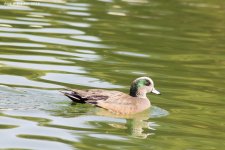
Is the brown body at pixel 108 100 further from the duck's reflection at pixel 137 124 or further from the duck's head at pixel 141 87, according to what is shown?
the duck's head at pixel 141 87

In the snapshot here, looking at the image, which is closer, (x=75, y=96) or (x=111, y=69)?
(x=75, y=96)

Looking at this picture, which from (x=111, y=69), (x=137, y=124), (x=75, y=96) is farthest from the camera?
(x=111, y=69)

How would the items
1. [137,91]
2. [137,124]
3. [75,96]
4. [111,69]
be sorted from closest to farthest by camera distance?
[137,124], [75,96], [137,91], [111,69]

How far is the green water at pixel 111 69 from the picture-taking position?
32.3 feet

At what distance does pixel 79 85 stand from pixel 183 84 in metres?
1.67

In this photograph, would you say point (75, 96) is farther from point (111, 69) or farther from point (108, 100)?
point (111, 69)

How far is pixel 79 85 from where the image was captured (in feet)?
40.9

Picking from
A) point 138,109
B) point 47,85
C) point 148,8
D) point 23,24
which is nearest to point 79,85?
point 47,85

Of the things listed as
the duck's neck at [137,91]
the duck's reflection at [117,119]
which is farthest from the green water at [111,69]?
the duck's neck at [137,91]

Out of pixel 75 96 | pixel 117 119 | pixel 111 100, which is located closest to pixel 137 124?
pixel 117 119

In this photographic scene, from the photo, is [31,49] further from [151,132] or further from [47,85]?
[151,132]

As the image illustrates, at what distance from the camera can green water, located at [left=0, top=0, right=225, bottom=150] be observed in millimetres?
9844

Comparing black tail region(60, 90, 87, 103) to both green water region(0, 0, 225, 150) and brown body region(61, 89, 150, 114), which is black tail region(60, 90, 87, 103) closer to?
brown body region(61, 89, 150, 114)

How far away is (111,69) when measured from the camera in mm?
13781
